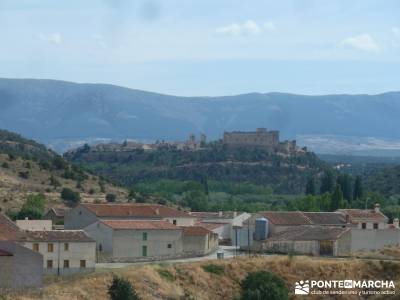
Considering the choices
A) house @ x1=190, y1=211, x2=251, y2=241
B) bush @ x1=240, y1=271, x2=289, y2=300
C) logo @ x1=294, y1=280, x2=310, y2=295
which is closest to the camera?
bush @ x1=240, y1=271, x2=289, y2=300

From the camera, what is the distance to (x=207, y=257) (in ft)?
225

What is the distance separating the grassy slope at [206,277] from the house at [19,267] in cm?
88

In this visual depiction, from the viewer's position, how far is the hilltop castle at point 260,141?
180250 millimetres

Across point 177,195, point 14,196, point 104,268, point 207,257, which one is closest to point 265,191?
point 177,195

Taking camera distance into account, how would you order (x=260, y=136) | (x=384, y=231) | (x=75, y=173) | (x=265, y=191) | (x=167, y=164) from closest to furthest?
1. (x=384, y=231)
2. (x=75, y=173)
3. (x=265, y=191)
4. (x=167, y=164)
5. (x=260, y=136)

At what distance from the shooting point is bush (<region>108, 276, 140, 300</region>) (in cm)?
4956

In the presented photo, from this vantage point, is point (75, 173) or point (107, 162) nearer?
point (75, 173)

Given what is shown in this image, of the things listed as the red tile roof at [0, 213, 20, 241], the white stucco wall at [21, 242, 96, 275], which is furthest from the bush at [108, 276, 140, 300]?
the red tile roof at [0, 213, 20, 241]

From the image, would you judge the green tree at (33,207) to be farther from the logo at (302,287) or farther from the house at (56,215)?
the logo at (302,287)

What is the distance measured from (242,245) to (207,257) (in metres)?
10.3

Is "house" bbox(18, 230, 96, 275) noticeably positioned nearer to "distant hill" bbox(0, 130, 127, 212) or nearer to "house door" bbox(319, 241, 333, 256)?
"house door" bbox(319, 241, 333, 256)

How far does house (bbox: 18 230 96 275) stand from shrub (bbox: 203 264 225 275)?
18.7 ft

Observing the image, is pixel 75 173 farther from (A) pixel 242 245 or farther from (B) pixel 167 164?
(B) pixel 167 164

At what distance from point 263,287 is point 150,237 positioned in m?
15.7
